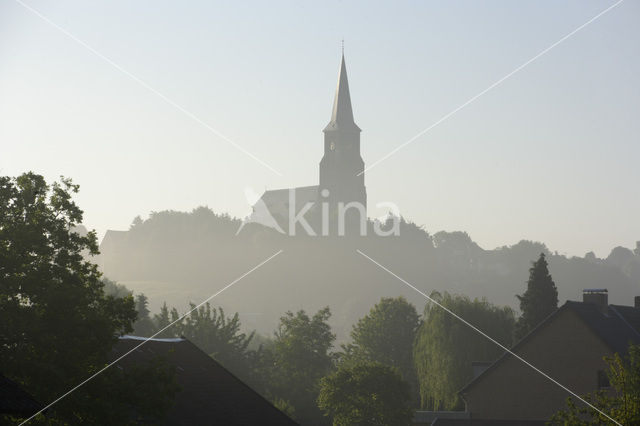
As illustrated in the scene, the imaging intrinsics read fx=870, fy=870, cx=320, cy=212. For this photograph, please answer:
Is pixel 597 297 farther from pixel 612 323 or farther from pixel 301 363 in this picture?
pixel 301 363

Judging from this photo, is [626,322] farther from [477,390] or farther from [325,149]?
[325,149]

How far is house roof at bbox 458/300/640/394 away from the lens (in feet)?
163

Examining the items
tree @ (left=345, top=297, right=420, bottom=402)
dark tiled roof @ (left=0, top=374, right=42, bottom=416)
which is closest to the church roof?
tree @ (left=345, top=297, right=420, bottom=402)

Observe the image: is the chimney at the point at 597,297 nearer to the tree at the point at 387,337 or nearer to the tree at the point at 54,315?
the tree at the point at 54,315

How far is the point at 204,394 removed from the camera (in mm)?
33875

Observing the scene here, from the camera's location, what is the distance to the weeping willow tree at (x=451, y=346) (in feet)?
246

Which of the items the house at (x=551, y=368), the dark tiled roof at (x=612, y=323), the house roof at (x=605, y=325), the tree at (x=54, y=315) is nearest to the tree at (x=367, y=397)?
the house roof at (x=605, y=325)

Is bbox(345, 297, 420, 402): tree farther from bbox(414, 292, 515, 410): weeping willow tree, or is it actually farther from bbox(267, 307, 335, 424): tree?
bbox(267, 307, 335, 424): tree

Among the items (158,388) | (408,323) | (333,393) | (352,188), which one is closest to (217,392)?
(158,388)

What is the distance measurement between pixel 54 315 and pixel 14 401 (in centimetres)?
866

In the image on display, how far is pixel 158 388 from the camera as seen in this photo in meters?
24.2

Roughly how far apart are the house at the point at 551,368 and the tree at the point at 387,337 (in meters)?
43.0

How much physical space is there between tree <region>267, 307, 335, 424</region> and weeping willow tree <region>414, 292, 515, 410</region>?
8.88 m

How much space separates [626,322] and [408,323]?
4770 centimetres
